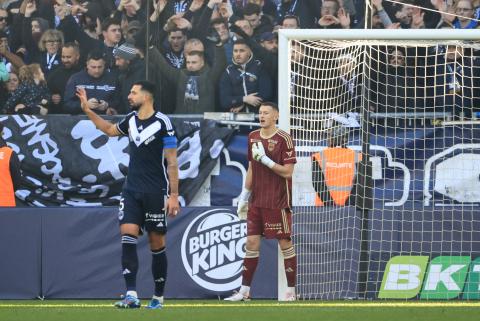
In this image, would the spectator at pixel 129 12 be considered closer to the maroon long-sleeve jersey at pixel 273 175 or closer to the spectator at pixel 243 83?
the spectator at pixel 243 83

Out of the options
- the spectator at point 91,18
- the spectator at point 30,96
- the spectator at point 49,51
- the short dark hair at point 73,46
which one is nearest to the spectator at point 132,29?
the spectator at point 91,18

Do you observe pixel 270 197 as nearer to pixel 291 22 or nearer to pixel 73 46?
pixel 291 22

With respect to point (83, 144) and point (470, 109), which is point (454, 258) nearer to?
point (470, 109)

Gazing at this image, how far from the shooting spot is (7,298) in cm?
1316

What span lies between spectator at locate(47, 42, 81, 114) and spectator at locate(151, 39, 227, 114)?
121 centimetres

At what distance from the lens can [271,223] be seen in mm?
11750

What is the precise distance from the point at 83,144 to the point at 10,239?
2.29 metres

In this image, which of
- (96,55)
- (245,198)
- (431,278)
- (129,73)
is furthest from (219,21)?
(431,278)

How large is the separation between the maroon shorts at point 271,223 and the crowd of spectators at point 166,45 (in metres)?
3.88

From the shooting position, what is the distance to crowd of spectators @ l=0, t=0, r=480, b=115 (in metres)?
15.5

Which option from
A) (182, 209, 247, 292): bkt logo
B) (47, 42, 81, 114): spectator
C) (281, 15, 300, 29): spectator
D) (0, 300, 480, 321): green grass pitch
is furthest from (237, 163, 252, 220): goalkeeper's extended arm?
(47, 42, 81, 114): spectator

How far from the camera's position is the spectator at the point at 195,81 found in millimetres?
15484

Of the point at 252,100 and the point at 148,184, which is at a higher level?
the point at 148,184

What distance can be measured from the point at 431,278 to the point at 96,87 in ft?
18.6
